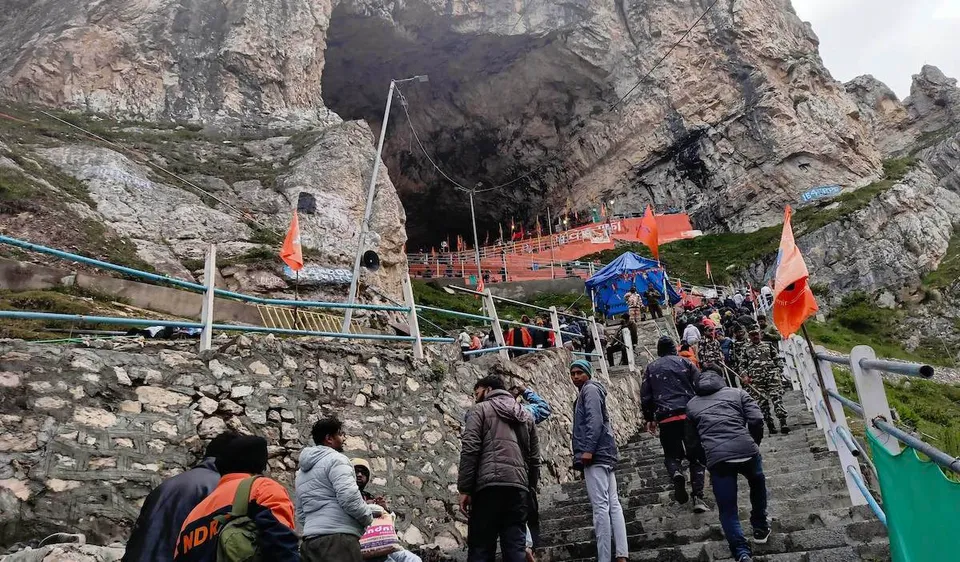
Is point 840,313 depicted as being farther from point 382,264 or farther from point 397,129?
point 397,129

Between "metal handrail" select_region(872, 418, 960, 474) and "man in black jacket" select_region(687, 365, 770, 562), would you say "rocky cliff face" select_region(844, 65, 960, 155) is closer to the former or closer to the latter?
"man in black jacket" select_region(687, 365, 770, 562)

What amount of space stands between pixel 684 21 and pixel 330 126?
25858mm

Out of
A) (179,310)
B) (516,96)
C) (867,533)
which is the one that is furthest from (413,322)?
(516,96)

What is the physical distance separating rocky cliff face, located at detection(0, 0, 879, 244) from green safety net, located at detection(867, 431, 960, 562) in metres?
29.6

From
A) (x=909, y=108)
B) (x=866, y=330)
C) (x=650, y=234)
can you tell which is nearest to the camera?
(x=650, y=234)

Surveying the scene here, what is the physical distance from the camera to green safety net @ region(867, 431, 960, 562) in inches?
67.0

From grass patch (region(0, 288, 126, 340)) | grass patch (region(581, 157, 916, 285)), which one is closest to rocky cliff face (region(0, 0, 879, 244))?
grass patch (region(581, 157, 916, 285))

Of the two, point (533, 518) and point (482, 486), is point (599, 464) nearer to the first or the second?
point (533, 518)

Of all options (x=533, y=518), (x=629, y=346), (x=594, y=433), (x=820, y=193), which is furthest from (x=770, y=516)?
(x=820, y=193)

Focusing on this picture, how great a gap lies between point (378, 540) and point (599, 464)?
1.69m

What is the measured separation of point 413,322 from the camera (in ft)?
20.4

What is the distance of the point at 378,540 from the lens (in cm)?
355

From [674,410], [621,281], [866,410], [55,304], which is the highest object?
[621,281]

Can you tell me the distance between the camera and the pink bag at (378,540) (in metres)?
3.52
